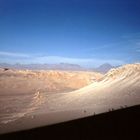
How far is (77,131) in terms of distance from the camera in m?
4.52

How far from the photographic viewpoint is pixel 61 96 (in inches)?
579

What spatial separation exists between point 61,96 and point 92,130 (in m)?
10.2

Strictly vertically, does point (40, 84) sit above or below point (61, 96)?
above

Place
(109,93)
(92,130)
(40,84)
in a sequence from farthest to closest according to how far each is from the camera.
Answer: (40,84) < (109,93) < (92,130)

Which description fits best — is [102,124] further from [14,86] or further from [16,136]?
[14,86]

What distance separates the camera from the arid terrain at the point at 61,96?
731 cm

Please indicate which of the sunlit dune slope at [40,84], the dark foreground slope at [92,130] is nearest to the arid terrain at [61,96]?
the sunlit dune slope at [40,84]

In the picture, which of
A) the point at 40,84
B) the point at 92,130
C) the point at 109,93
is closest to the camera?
the point at 92,130

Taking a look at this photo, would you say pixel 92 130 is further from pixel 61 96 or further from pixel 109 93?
pixel 61 96

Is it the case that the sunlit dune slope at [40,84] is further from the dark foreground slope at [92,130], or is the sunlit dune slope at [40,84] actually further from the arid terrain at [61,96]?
the dark foreground slope at [92,130]

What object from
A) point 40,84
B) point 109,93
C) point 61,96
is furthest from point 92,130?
point 40,84

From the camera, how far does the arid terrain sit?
731 centimetres

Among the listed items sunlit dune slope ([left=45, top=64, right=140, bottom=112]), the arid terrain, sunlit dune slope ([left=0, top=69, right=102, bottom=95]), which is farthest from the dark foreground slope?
sunlit dune slope ([left=0, top=69, right=102, bottom=95])

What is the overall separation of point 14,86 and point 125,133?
2037cm
